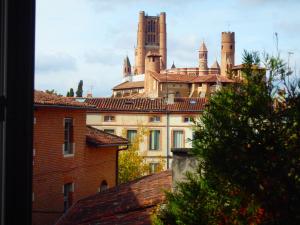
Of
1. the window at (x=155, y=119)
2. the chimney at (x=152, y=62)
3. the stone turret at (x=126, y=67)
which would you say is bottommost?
the window at (x=155, y=119)

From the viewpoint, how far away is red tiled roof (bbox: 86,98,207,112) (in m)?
40.6

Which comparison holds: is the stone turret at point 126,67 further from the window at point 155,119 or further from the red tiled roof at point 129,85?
the window at point 155,119

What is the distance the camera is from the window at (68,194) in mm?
18734

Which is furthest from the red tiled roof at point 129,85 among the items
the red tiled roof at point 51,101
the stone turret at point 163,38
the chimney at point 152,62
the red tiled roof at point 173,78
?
the red tiled roof at point 51,101

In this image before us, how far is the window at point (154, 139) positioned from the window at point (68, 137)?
21.1 meters

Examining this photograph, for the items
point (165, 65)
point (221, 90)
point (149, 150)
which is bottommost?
point (149, 150)

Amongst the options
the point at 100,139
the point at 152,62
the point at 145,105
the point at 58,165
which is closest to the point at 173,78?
the point at 152,62

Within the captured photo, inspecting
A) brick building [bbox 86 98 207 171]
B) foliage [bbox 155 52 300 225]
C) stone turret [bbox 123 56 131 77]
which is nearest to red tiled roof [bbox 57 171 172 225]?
foliage [bbox 155 52 300 225]

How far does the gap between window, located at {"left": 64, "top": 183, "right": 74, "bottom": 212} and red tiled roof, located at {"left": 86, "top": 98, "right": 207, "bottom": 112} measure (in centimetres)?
2166

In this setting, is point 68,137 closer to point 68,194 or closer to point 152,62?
point 68,194
